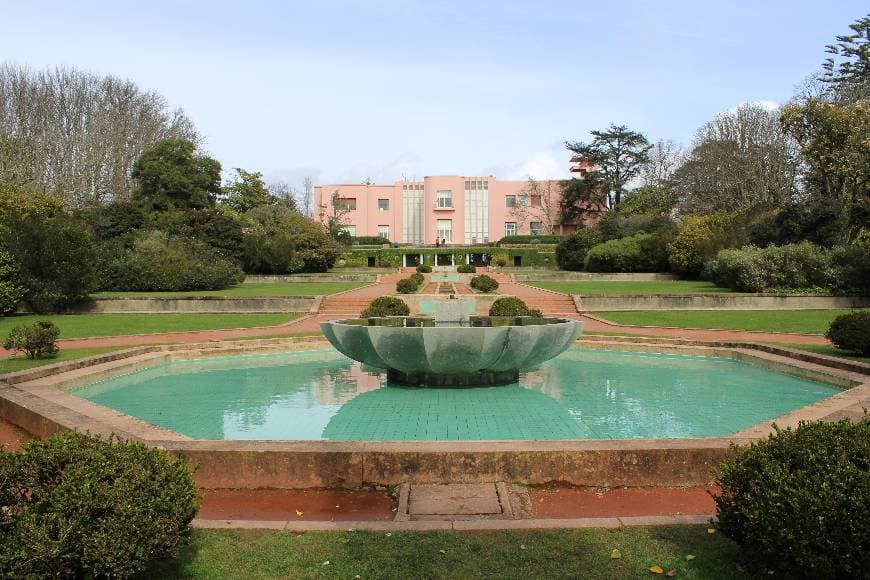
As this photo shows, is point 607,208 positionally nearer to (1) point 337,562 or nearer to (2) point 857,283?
(2) point 857,283

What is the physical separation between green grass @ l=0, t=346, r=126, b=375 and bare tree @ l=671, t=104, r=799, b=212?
34709 millimetres

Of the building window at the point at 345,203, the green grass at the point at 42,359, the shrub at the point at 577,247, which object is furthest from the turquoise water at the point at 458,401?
the building window at the point at 345,203

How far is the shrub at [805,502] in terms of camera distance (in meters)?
3.03

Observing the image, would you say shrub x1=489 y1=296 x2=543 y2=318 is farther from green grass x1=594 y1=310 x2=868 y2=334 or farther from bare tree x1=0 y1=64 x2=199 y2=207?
bare tree x1=0 y1=64 x2=199 y2=207

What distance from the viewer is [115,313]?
22.2 meters

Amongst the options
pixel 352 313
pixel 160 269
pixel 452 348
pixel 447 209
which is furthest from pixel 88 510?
pixel 447 209

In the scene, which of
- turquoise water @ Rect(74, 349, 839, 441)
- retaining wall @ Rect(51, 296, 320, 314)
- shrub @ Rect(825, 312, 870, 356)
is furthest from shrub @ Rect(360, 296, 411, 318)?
shrub @ Rect(825, 312, 870, 356)

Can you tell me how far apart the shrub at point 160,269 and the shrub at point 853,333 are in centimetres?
2410

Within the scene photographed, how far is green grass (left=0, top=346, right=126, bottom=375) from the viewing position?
10.5 m

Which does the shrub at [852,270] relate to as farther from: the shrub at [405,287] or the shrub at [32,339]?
the shrub at [32,339]

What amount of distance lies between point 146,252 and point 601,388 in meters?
24.5

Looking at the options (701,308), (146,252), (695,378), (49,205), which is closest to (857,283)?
(701,308)

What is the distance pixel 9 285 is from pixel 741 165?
125 feet

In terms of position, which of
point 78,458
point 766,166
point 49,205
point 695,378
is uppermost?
point 766,166
